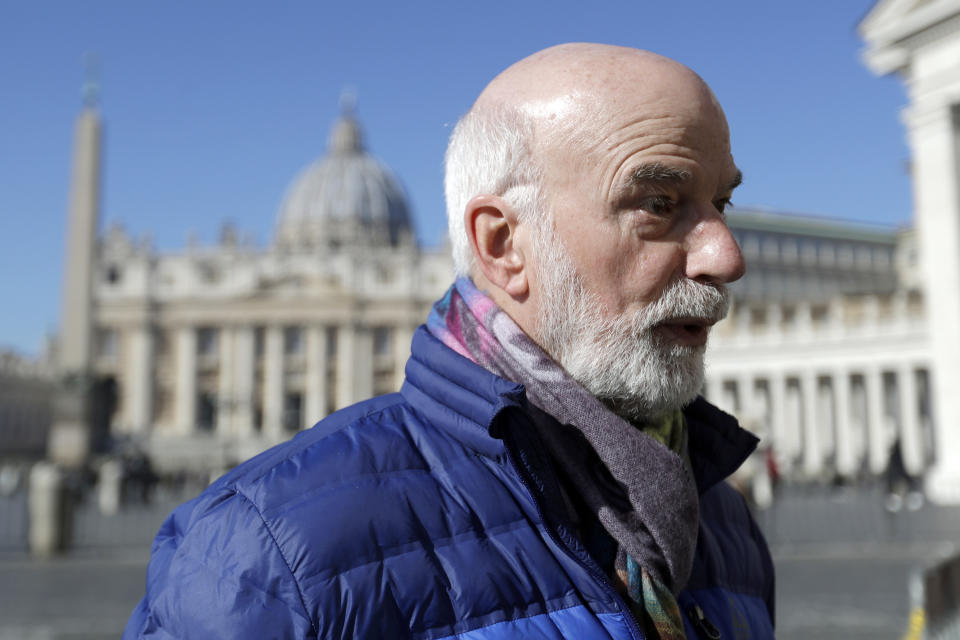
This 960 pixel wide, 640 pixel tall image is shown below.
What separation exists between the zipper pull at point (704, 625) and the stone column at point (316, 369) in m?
70.3

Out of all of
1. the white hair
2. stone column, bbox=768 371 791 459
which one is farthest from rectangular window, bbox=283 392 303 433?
the white hair

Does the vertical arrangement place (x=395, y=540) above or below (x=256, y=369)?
below

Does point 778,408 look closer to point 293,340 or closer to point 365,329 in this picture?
point 365,329

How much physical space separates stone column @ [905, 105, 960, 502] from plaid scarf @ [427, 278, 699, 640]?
15762 mm

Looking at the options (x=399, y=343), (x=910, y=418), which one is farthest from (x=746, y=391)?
(x=399, y=343)

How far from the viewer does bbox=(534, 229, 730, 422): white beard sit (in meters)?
1.56

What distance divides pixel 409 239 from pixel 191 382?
19606mm

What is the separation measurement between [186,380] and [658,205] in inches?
2892

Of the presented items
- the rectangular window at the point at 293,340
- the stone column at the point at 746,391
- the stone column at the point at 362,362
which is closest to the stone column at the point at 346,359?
the stone column at the point at 362,362

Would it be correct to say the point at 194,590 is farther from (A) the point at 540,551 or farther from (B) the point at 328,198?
(B) the point at 328,198

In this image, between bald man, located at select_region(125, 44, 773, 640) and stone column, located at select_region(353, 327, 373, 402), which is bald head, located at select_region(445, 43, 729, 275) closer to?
bald man, located at select_region(125, 44, 773, 640)

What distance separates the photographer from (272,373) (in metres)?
71.5

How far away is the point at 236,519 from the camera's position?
133 centimetres

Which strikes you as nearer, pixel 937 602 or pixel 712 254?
pixel 712 254
